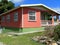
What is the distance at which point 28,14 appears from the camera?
23.8 m

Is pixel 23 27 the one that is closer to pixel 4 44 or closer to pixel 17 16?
pixel 17 16

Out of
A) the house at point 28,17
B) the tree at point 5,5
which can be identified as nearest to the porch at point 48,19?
the house at point 28,17

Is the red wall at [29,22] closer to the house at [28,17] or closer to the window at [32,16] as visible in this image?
the house at [28,17]

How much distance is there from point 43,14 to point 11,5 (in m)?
18.2

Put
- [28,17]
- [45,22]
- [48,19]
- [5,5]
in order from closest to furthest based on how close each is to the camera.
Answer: [28,17] → [45,22] → [48,19] → [5,5]

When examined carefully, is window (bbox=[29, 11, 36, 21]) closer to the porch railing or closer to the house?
the house

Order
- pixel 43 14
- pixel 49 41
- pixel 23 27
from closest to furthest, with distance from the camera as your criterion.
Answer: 1. pixel 49 41
2. pixel 23 27
3. pixel 43 14

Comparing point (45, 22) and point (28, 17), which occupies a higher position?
point (28, 17)

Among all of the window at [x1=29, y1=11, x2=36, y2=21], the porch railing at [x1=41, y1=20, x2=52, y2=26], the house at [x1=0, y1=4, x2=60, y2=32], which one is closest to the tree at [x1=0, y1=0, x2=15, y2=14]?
the house at [x1=0, y1=4, x2=60, y2=32]

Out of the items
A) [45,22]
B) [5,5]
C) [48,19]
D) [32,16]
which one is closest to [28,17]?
[32,16]

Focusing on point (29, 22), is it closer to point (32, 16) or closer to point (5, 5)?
point (32, 16)

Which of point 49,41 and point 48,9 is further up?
point 48,9

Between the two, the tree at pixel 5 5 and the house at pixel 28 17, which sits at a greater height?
the tree at pixel 5 5

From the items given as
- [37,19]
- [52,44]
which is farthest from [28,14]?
[52,44]
